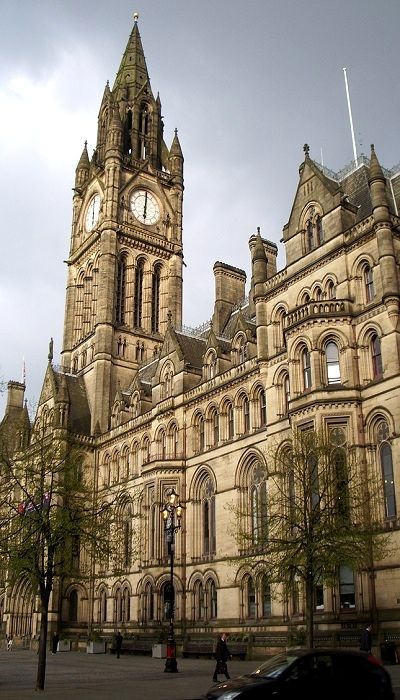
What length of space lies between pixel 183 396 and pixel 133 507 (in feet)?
31.7

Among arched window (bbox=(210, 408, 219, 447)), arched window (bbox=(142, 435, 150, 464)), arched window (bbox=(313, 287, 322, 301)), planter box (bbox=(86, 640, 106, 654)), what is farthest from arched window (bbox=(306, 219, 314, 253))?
planter box (bbox=(86, 640, 106, 654))

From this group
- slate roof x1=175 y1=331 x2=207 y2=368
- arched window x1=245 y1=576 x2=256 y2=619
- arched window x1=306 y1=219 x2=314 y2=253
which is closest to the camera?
arched window x1=245 y1=576 x2=256 y2=619

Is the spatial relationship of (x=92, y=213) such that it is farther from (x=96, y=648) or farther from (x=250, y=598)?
(x=250, y=598)

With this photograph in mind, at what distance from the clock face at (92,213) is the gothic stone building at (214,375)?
0.18 meters

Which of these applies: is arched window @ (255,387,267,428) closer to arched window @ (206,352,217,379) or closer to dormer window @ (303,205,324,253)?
arched window @ (206,352,217,379)

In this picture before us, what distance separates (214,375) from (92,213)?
117 ft

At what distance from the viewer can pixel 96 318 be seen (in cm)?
6681

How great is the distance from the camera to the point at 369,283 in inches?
1347

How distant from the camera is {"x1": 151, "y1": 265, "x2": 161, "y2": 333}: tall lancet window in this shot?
70438mm

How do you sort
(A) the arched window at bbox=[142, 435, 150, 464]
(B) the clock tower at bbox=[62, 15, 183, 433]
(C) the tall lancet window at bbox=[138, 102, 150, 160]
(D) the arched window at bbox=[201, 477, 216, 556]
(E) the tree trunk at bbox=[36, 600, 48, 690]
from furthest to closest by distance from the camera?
(C) the tall lancet window at bbox=[138, 102, 150, 160], (B) the clock tower at bbox=[62, 15, 183, 433], (A) the arched window at bbox=[142, 435, 150, 464], (D) the arched window at bbox=[201, 477, 216, 556], (E) the tree trunk at bbox=[36, 600, 48, 690]

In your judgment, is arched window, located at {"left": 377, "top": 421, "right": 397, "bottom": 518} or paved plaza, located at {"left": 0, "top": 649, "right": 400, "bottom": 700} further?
arched window, located at {"left": 377, "top": 421, "right": 397, "bottom": 518}

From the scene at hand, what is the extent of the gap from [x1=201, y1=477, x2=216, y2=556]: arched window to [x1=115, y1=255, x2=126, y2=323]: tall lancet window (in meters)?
26.7

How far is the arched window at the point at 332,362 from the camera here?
111 ft

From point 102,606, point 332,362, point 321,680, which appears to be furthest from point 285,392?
point 102,606
